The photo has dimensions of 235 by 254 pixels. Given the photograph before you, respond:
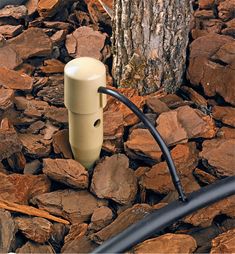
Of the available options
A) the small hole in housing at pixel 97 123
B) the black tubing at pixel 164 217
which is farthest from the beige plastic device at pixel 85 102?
the black tubing at pixel 164 217

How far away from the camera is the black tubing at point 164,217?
1008 mm

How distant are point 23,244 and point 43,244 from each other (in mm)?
39

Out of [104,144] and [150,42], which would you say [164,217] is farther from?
[150,42]

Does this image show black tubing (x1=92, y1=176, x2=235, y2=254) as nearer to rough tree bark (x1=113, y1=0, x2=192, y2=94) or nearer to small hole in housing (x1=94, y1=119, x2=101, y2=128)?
small hole in housing (x1=94, y1=119, x2=101, y2=128)

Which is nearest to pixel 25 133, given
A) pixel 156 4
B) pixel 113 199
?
pixel 113 199

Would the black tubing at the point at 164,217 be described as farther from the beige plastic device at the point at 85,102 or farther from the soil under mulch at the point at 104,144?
the beige plastic device at the point at 85,102

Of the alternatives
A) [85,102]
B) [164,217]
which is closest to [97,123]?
[85,102]

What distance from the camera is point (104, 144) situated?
1.33 meters

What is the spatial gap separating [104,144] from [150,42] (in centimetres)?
29

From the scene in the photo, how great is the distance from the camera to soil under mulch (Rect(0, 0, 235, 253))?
3.76 ft

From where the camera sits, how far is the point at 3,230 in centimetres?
111

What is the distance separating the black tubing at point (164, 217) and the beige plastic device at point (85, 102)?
24cm

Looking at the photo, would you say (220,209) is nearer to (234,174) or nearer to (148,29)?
(234,174)

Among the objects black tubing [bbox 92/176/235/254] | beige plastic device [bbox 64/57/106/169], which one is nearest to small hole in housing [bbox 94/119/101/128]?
beige plastic device [bbox 64/57/106/169]
